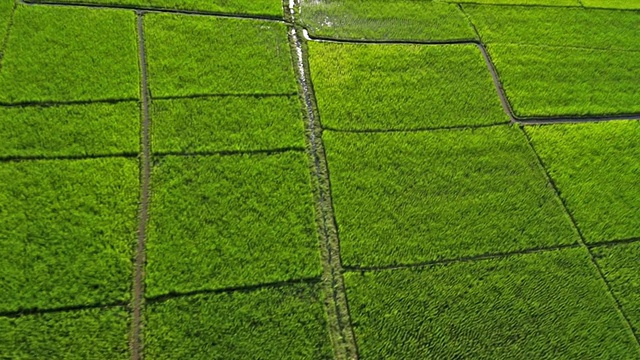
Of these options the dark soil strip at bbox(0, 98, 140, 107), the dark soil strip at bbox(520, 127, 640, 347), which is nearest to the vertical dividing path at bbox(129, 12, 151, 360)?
the dark soil strip at bbox(0, 98, 140, 107)

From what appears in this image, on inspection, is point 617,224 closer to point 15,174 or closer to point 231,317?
point 231,317

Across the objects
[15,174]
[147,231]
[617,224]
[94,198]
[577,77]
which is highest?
[577,77]

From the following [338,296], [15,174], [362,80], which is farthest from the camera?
[362,80]

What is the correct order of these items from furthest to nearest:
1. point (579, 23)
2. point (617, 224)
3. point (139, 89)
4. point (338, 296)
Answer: point (579, 23)
point (139, 89)
point (617, 224)
point (338, 296)

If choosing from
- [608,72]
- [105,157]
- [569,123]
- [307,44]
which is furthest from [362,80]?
[608,72]

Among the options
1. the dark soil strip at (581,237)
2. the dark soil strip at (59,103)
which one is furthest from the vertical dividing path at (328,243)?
the dark soil strip at (581,237)
